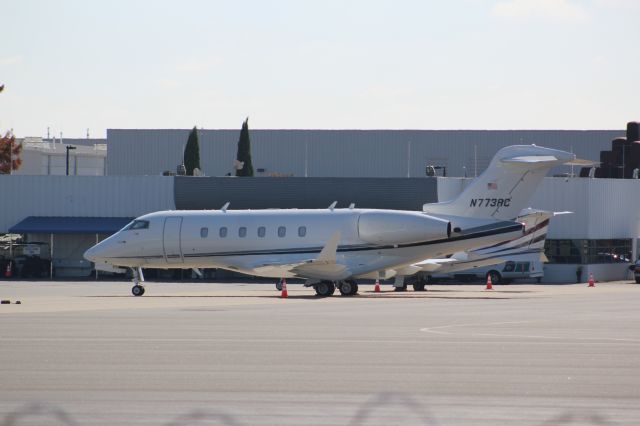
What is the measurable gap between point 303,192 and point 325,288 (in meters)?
20.3

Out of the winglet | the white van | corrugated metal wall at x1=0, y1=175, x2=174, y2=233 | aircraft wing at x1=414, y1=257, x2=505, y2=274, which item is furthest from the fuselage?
corrugated metal wall at x1=0, y1=175, x2=174, y2=233

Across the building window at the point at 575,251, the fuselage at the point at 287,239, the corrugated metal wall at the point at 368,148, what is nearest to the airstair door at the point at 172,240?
the fuselage at the point at 287,239

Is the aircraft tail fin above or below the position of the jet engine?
above

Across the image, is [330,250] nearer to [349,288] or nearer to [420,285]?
[349,288]

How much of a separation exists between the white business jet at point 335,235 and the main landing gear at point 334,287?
0.03m

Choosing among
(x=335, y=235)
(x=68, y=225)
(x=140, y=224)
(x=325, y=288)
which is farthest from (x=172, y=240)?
(x=68, y=225)

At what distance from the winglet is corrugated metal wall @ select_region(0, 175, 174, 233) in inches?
933

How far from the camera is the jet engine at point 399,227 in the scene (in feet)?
132

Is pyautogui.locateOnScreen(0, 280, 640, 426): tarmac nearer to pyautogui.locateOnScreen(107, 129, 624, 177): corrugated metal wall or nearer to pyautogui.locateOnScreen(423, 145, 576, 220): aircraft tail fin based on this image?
pyautogui.locateOnScreen(423, 145, 576, 220): aircraft tail fin

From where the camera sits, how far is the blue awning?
198ft

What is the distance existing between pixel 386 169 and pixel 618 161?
1580 centimetres

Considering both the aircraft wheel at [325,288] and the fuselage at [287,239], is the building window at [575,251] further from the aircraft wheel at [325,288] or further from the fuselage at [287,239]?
the aircraft wheel at [325,288]

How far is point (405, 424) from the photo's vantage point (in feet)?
41.4

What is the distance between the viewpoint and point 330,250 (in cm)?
3953
